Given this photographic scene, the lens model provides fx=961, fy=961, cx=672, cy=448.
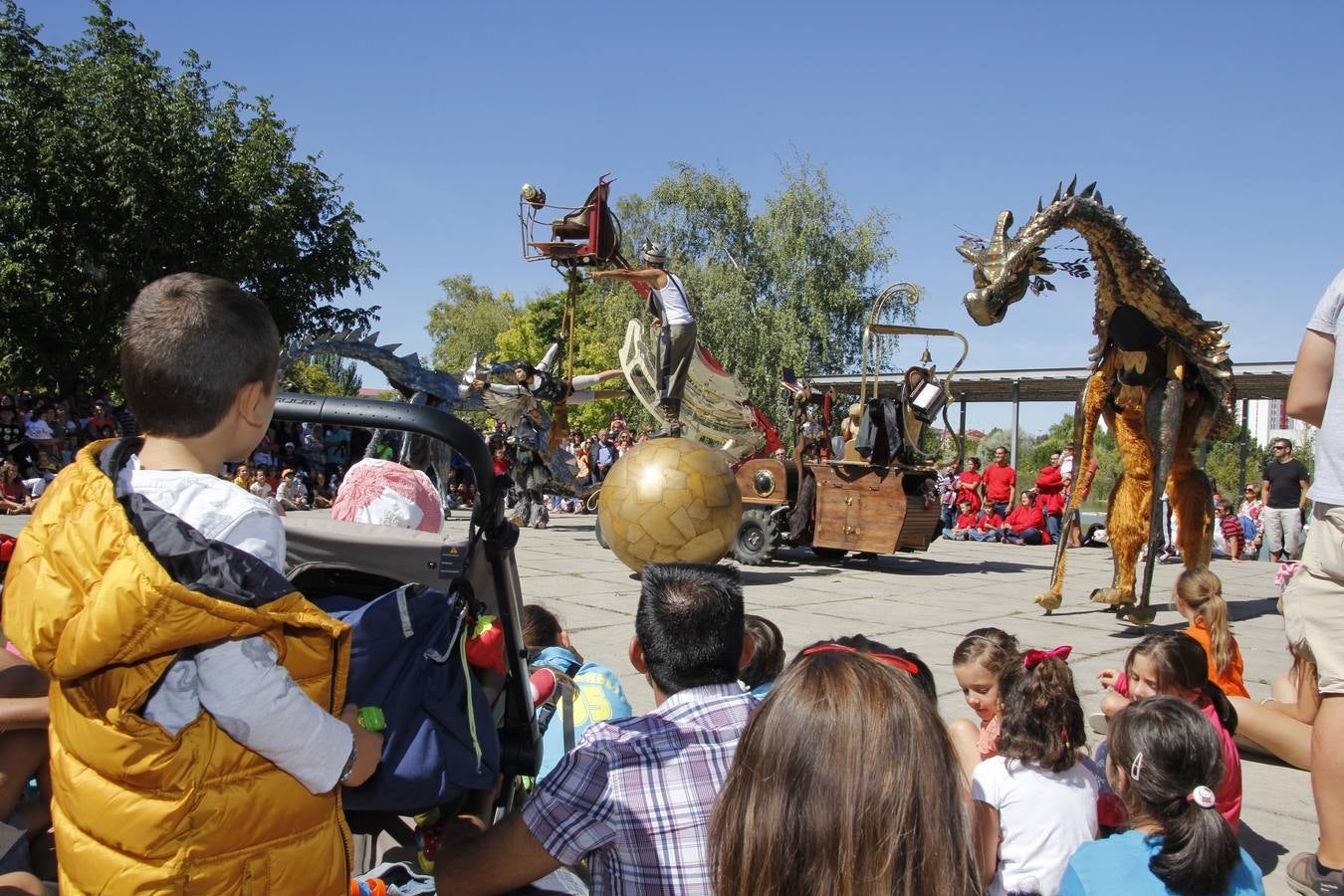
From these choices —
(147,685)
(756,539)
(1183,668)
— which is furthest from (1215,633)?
(756,539)

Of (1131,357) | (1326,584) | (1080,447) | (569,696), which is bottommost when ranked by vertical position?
(569,696)

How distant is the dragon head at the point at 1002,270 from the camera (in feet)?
22.1

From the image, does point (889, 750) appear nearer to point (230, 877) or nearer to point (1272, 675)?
point (230, 877)

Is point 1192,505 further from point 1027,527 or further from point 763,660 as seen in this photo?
point 1027,527

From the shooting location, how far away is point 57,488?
148 cm

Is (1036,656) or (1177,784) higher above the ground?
(1036,656)

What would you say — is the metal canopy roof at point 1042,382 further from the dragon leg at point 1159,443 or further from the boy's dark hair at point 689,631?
the boy's dark hair at point 689,631

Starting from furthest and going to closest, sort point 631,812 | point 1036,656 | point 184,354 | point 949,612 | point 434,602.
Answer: point 949,612 < point 1036,656 < point 434,602 < point 631,812 < point 184,354

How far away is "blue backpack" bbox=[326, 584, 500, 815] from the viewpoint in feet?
5.69

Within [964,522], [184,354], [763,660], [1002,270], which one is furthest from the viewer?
[964,522]

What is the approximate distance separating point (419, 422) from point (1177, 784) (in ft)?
6.13

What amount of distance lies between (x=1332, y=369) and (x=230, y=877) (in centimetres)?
299

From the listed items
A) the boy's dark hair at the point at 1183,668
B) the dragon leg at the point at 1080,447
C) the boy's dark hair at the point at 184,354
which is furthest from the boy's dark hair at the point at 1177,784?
the dragon leg at the point at 1080,447

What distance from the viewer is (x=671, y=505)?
7.12 m
